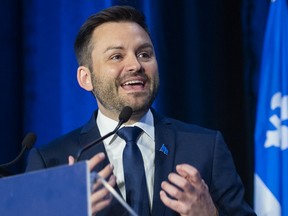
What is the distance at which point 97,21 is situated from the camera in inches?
78.4

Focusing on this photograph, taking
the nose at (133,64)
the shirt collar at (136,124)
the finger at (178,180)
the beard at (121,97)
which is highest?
the nose at (133,64)

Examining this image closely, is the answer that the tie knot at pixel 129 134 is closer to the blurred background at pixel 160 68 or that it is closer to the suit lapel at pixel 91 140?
the suit lapel at pixel 91 140

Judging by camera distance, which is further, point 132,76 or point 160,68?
point 160,68

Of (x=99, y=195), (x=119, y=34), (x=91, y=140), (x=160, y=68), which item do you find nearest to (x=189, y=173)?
(x=99, y=195)

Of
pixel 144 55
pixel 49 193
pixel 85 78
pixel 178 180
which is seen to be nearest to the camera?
pixel 49 193

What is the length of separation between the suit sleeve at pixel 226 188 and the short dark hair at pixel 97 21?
20.0 inches

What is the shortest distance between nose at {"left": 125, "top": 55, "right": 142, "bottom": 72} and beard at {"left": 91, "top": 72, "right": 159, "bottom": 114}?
4 cm

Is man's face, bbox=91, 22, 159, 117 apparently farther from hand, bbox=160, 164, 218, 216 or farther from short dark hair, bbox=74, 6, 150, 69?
hand, bbox=160, 164, 218, 216

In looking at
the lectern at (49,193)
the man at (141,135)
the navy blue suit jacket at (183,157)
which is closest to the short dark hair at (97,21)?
the man at (141,135)

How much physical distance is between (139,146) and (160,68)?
80cm

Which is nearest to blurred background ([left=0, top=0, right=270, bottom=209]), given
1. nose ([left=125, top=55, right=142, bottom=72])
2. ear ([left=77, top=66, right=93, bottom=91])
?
ear ([left=77, top=66, right=93, bottom=91])

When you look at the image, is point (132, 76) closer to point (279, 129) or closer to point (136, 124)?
point (136, 124)

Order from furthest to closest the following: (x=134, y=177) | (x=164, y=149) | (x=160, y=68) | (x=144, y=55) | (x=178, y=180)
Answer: (x=160, y=68) < (x=144, y=55) < (x=164, y=149) < (x=134, y=177) < (x=178, y=180)

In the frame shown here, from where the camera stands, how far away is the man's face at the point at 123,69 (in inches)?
71.9
